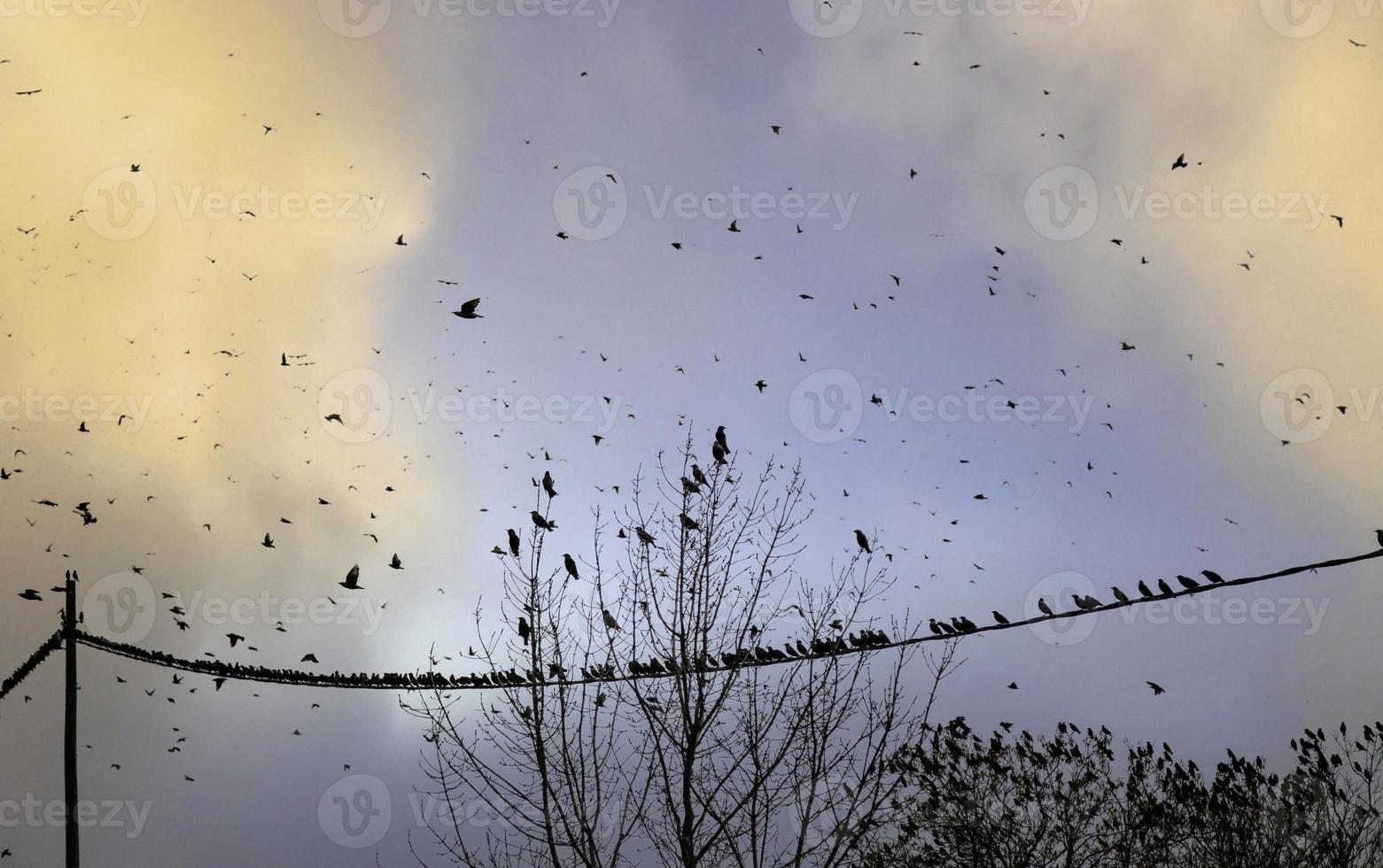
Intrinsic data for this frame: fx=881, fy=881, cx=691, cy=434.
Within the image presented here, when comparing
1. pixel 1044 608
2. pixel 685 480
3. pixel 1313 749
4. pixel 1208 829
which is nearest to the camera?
pixel 1044 608

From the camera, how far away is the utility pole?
13.5 m

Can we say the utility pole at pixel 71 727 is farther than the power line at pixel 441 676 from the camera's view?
Yes

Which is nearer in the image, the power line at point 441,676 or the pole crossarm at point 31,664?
the power line at point 441,676

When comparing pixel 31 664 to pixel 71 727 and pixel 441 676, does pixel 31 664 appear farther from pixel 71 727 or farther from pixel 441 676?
pixel 441 676

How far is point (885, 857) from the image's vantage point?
17.8 m

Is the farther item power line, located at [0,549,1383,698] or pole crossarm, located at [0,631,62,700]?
pole crossarm, located at [0,631,62,700]

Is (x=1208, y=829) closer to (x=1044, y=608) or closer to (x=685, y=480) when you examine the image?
(x=685, y=480)

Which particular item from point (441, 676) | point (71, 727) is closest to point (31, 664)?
point (71, 727)

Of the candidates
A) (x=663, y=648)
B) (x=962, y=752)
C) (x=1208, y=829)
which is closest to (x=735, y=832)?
(x=663, y=648)

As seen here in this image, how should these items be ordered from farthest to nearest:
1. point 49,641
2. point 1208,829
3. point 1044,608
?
point 1208,829 → point 49,641 → point 1044,608

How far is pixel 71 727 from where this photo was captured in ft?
47.0

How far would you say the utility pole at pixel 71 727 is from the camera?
44.2 feet

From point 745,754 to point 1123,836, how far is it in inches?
425

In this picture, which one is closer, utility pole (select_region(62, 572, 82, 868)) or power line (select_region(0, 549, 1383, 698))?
power line (select_region(0, 549, 1383, 698))
